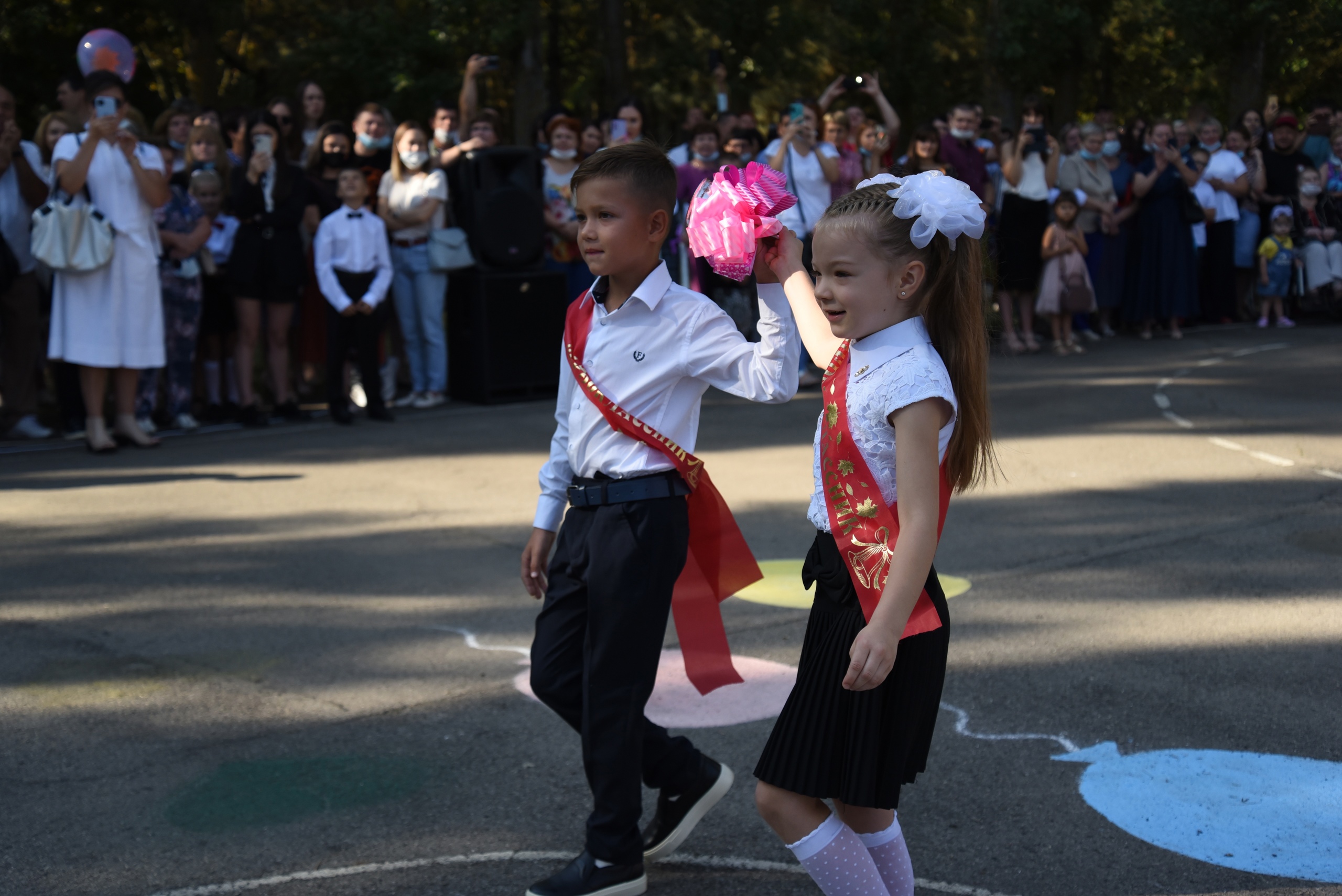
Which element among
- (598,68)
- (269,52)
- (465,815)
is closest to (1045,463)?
(465,815)

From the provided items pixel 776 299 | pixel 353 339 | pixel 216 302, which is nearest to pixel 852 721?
pixel 776 299

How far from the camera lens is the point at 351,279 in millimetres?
9555

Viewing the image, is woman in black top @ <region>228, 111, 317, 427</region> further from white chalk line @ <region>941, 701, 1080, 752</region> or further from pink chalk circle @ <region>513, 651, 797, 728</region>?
white chalk line @ <region>941, 701, 1080, 752</region>

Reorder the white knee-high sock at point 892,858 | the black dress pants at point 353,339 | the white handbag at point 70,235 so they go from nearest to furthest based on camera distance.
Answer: the white knee-high sock at point 892,858 < the white handbag at point 70,235 < the black dress pants at point 353,339

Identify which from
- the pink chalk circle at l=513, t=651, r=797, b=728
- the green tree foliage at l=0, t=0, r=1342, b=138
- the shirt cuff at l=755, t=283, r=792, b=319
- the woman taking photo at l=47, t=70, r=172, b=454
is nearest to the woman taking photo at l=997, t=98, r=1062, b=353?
the woman taking photo at l=47, t=70, r=172, b=454

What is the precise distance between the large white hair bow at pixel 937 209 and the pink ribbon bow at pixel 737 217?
28 cm

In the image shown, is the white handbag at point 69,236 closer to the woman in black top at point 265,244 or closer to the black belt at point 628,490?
the woman in black top at point 265,244

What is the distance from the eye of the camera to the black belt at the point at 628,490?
122 inches

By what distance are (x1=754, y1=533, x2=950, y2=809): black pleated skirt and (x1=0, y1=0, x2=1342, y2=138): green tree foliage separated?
1961cm

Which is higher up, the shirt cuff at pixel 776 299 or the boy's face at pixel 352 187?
the boy's face at pixel 352 187

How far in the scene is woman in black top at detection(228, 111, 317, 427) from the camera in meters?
9.32

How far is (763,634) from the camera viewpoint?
16.7 feet

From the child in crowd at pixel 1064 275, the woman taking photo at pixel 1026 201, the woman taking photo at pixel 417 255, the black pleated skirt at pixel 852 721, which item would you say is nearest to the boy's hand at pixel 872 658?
the black pleated skirt at pixel 852 721

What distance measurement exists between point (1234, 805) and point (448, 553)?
3.73 m
